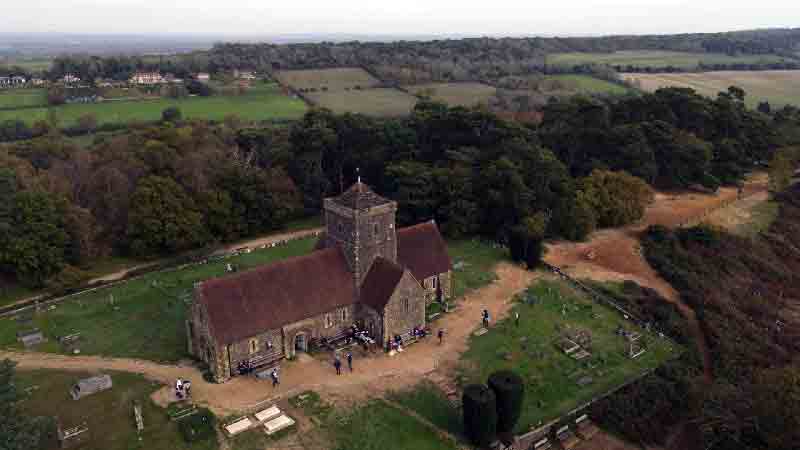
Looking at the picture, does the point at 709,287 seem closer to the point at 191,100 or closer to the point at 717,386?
the point at 717,386

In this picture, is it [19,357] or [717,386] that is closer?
[717,386]

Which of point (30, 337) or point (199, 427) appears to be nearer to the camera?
point (199, 427)

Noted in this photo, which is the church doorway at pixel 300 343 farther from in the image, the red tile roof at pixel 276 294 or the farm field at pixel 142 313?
the farm field at pixel 142 313

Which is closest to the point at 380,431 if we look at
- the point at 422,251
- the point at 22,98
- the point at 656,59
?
the point at 422,251

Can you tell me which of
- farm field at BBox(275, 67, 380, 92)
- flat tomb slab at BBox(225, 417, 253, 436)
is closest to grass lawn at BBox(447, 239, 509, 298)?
flat tomb slab at BBox(225, 417, 253, 436)

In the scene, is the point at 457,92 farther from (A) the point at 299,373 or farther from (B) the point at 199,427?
(B) the point at 199,427

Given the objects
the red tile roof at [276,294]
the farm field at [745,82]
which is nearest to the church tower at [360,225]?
the red tile roof at [276,294]

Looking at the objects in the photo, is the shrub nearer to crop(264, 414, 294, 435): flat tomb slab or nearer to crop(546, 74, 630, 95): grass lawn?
crop(264, 414, 294, 435): flat tomb slab

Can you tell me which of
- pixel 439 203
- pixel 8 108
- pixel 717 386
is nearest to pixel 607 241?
pixel 439 203
